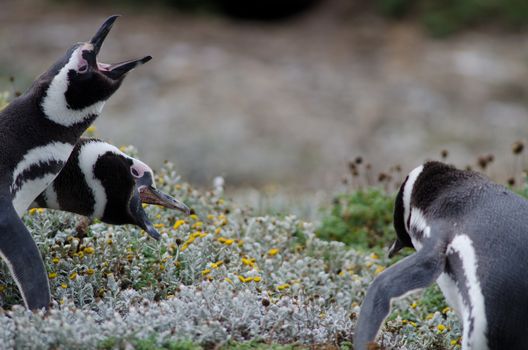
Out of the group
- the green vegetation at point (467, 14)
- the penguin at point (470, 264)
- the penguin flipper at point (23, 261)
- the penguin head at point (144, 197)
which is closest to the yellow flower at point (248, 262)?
the penguin head at point (144, 197)

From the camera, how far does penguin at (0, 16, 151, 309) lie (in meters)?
3.93

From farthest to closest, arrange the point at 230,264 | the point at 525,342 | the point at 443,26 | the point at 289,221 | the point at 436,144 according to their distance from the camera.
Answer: the point at 443,26 → the point at 436,144 → the point at 289,221 → the point at 230,264 → the point at 525,342

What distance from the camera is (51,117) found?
158 inches

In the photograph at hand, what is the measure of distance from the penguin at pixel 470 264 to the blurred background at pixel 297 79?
548 centimetres

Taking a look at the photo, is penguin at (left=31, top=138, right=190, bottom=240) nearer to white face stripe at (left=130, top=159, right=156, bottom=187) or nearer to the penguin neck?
white face stripe at (left=130, top=159, right=156, bottom=187)

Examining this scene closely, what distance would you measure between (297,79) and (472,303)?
9.79 m

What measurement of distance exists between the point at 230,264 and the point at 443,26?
35.3ft

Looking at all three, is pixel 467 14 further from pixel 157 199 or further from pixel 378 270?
pixel 157 199

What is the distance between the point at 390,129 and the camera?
11867 millimetres

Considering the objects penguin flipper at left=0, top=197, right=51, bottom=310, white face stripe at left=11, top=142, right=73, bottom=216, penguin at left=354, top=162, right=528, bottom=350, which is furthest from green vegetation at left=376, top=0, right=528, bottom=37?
penguin flipper at left=0, top=197, right=51, bottom=310

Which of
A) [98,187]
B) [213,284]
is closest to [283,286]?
[213,284]

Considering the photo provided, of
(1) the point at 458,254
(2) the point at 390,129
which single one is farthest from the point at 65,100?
(2) the point at 390,129

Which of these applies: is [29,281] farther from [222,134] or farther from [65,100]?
[222,134]

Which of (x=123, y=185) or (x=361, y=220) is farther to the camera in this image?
(x=361, y=220)
